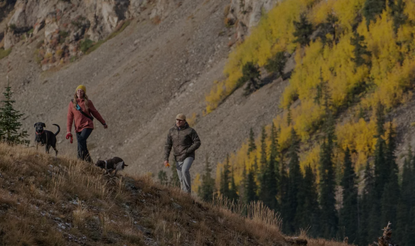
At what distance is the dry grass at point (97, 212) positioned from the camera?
8016mm

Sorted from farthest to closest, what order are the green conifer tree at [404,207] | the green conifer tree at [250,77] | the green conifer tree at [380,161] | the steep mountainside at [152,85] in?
the green conifer tree at [250,77] → the steep mountainside at [152,85] → the green conifer tree at [380,161] → the green conifer tree at [404,207]

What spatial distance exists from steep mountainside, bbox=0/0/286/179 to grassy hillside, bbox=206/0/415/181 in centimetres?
397

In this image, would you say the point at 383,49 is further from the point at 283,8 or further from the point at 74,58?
the point at 74,58

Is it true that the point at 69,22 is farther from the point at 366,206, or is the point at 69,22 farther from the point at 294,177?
the point at 366,206

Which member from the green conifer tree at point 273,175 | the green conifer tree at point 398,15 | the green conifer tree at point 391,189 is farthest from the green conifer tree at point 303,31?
the green conifer tree at point 391,189

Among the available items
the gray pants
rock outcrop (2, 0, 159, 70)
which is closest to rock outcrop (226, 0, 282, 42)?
rock outcrop (2, 0, 159, 70)

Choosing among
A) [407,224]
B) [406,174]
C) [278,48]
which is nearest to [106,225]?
[407,224]

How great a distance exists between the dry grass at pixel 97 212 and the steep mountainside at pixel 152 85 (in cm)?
5552

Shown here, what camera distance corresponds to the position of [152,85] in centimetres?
9269

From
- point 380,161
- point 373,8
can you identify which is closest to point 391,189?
point 380,161

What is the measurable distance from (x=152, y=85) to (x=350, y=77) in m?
38.4

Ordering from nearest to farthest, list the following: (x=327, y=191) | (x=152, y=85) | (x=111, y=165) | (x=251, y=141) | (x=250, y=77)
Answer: (x=111, y=165), (x=327, y=191), (x=251, y=141), (x=250, y=77), (x=152, y=85)

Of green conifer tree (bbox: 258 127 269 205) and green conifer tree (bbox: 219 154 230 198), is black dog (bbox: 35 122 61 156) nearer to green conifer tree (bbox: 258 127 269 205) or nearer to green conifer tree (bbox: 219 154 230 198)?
green conifer tree (bbox: 219 154 230 198)

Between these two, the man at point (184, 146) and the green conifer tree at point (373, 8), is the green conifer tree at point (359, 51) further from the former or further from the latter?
the man at point (184, 146)
